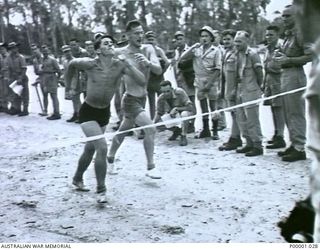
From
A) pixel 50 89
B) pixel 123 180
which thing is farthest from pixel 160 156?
pixel 50 89

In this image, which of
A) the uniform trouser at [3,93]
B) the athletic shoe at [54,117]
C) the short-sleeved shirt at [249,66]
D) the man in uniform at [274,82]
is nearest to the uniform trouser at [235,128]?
the man in uniform at [274,82]

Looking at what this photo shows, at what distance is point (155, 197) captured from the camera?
2889 millimetres

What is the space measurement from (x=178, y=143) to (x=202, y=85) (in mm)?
607

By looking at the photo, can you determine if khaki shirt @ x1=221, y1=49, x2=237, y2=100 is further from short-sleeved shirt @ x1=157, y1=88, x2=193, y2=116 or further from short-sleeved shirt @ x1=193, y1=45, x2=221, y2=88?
short-sleeved shirt @ x1=157, y1=88, x2=193, y2=116

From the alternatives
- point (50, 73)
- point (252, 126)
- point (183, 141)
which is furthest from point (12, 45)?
point (252, 126)

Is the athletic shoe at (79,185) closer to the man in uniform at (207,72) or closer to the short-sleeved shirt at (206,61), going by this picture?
the man in uniform at (207,72)

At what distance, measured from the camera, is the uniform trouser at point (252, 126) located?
3752mm

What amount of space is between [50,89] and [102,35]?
3637 millimetres

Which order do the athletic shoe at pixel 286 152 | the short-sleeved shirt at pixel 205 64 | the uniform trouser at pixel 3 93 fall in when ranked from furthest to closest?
the uniform trouser at pixel 3 93, the short-sleeved shirt at pixel 205 64, the athletic shoe at pixel 286 152

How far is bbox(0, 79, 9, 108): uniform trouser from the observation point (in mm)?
6891

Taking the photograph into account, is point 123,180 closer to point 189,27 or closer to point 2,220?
point 2,220

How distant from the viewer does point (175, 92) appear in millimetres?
4574

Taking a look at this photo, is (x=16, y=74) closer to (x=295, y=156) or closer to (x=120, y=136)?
(x=120, y=136)

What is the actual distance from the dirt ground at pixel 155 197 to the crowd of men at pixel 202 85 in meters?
0.17
